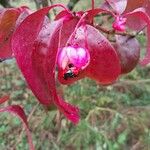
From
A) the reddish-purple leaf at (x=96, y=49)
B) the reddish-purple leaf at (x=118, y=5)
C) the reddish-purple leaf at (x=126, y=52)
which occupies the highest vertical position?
the reddish-purple leaf at (x=96, y=49)

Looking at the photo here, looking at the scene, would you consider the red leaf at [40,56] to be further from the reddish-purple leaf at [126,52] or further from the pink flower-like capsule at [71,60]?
the reddish-purple leaf at [126,52]

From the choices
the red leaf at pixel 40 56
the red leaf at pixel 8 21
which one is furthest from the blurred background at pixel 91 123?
the red leaf at pixel 40 56

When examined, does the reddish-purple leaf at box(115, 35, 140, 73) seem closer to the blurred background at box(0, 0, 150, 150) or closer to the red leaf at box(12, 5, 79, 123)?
the red leaf at box(12, 5, 79, 123)

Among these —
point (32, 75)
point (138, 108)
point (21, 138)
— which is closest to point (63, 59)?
point (32, 75)

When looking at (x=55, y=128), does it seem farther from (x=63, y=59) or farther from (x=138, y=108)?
(x=63, y=59)

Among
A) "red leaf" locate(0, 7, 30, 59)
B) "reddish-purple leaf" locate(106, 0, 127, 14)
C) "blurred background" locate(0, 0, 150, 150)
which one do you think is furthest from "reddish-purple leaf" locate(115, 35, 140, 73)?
"blurred background" locate(0, 0, 150, 150)

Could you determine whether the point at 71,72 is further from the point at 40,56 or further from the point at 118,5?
the point at 118,5
